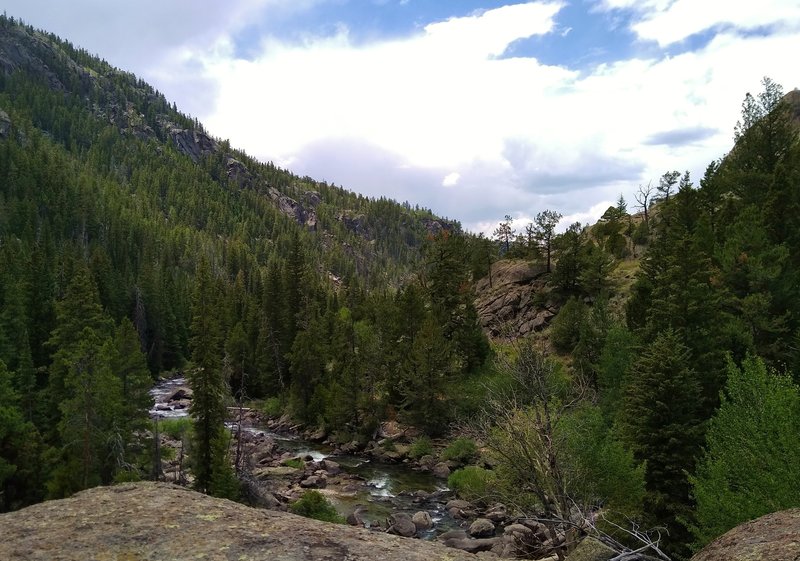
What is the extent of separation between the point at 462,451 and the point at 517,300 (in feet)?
107

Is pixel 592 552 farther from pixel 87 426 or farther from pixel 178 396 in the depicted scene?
pixel 178 396

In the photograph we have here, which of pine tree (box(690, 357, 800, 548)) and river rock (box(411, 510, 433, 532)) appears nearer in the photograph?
pine tree (box(690, 357, 800, 548))

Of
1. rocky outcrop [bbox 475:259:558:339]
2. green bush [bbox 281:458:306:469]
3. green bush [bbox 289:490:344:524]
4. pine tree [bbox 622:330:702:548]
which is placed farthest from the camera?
rocky outcrop [bbox 475:259:558:339]

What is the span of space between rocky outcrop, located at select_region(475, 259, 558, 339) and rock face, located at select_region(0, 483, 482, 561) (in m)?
58.3

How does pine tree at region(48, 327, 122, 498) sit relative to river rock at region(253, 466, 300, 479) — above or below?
above

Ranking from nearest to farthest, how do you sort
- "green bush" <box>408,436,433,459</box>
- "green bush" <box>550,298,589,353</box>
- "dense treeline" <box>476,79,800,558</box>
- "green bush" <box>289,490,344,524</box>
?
"dense treeline" <box>476,79,800,558</box>, "green bush" <box>289,490,344,524</box>, "green bush" <box>408,436,433,459</box>, "green bush" <box>550,298,589,353</box>

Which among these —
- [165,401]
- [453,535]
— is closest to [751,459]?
[453,535]

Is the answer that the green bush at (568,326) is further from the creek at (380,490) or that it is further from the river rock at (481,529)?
the river rock at (481,529)

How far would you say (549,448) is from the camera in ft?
54.0

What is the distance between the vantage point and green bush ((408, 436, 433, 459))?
47.8 meters

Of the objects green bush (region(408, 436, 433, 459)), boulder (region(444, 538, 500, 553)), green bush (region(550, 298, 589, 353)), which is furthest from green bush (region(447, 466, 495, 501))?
green bush (region(550, 298, 589, 353))

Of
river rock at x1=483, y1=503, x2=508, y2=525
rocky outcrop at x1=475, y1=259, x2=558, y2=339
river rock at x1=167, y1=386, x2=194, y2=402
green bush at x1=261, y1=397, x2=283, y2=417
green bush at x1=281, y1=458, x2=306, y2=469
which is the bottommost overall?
river rock at x1=483, y1=503, x2=508, y2=525

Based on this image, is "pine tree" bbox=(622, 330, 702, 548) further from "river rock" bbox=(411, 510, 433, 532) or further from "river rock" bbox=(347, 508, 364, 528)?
"river rock" bbox=(347, 508, 364, 528)

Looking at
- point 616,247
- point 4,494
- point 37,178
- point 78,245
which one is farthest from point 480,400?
point 37,178
